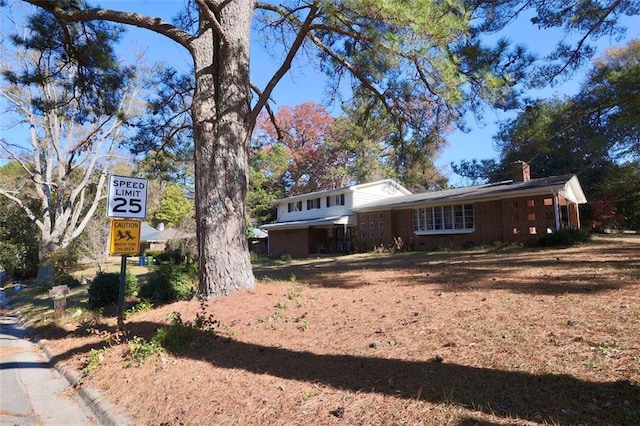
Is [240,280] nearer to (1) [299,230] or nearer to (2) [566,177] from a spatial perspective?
(2) [566,177]

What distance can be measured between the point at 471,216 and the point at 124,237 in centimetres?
1842

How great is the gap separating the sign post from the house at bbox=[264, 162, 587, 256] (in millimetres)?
16765

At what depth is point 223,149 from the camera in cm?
825

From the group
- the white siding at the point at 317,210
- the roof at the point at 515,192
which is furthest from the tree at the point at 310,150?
the roof at the point at 515,192

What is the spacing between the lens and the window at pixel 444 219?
70.9ft

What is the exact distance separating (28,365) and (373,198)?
81.1 ft

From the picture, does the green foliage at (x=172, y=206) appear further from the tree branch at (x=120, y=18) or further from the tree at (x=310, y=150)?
the tree branch at (x=120, y=18)

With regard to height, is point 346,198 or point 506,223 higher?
point 346,198

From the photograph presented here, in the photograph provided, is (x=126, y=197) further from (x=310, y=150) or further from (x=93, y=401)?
(x=310, y=150)

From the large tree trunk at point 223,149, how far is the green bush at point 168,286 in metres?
1.56

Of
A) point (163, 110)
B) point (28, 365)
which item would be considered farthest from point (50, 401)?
point (163, 110)

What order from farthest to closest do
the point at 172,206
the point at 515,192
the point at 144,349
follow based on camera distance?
the point at 172,206 → the point at 515,192 → the point at 144,349

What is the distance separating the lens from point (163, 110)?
12641 mm

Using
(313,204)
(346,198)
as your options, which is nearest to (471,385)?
(346,198)
